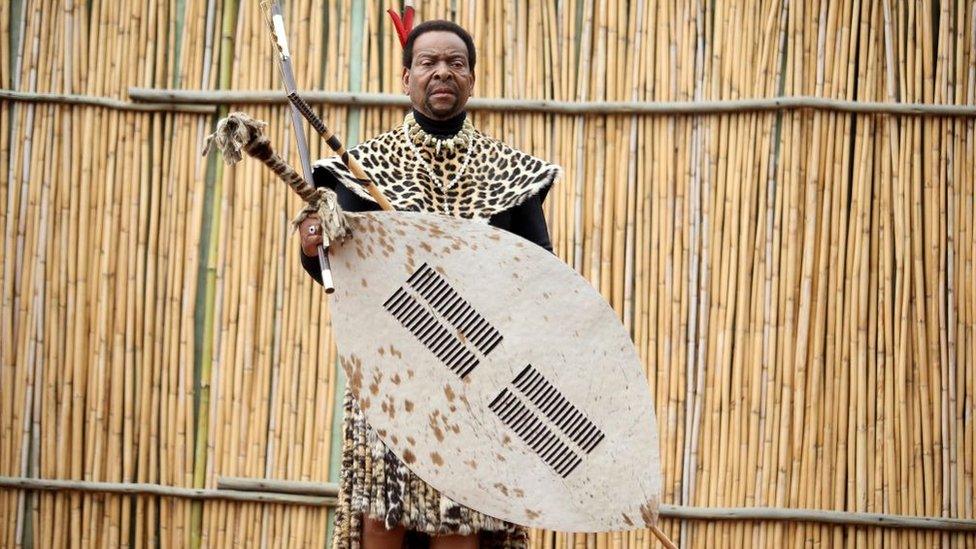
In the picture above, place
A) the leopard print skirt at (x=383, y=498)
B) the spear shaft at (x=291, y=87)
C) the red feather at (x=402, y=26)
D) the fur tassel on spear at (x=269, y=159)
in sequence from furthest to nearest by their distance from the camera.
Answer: the red feather at (x=402, y=26), the leopard print skirt at (x=383, y=498), the spear shaft at (x=291, y=87), the fur tassel on spear at (x=269, y=159)

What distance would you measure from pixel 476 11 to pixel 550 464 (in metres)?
1.92

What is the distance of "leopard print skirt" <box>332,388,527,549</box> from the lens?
329cm

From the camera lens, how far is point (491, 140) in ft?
11.6

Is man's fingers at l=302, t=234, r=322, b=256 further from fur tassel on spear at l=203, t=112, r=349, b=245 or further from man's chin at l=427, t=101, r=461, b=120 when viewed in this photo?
man's chin at l=427, t=101, r=461, b=120

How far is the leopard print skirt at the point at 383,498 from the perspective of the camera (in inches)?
130

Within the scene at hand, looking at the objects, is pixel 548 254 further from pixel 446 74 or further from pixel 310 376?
pixel 310 376

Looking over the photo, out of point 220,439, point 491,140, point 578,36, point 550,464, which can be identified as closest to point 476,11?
point 578,36

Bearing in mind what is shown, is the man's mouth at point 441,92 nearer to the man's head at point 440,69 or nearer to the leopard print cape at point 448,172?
the man's head at point 440,69

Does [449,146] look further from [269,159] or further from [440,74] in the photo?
[269,159]

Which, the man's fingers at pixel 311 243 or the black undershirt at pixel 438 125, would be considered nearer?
the man's fingers at pixel 311 243

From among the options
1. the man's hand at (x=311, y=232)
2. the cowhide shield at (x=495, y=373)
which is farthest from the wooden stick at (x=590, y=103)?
the man's hand at (x=311, y=232)

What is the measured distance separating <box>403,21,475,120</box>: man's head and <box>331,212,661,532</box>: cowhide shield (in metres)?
0.37

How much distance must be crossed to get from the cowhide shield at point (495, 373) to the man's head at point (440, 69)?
14.4 inches

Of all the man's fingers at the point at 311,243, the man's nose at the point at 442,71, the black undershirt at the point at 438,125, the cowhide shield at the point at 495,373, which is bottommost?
the cowhide shield at the point at 495,373
